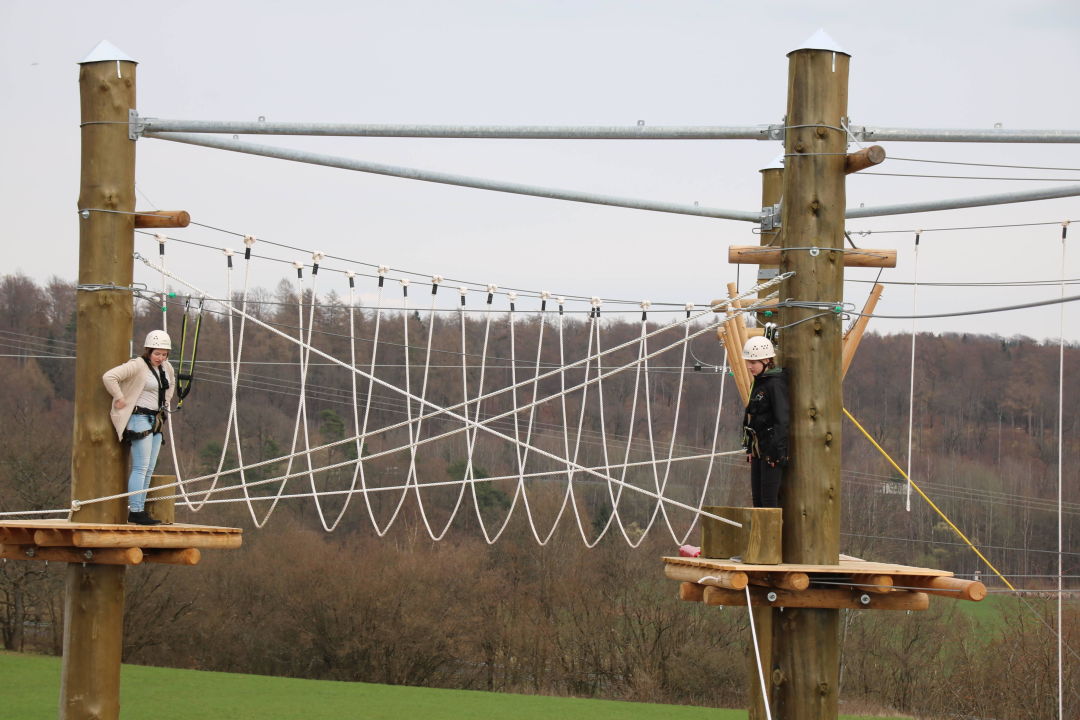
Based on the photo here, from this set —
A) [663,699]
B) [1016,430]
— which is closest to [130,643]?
[663,699]

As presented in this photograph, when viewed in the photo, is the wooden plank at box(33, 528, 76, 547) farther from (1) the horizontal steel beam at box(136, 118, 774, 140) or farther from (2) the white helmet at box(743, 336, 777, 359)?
(2) the white helmet at box(743, 336, 777, 359)

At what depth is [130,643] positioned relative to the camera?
28.5 meters

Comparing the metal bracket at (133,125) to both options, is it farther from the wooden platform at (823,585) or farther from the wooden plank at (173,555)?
the wooden platform at (823,585)

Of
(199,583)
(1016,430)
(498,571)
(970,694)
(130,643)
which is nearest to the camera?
(970,694)

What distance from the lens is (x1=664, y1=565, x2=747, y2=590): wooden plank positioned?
4.51 meters

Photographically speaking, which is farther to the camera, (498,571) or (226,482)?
(498,571)

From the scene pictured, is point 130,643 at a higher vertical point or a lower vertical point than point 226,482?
lower

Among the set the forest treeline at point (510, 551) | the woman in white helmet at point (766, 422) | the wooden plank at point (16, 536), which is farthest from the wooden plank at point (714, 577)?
the forest treeline at point (510, 551)

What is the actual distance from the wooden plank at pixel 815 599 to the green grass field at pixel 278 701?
17.0 m

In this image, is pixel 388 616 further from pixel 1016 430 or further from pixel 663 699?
pixel 1016 430

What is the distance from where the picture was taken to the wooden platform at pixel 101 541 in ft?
17.3

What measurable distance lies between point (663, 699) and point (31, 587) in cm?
1421

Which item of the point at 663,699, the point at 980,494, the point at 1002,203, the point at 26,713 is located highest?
the point at 1002,203

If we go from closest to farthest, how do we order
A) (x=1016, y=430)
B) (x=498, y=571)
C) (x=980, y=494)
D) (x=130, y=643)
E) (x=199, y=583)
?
(x=130, y=643), (x=199, y=583), (x=498, y=571), (x=980, y=494), (x=1016, y=430)
